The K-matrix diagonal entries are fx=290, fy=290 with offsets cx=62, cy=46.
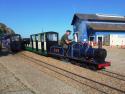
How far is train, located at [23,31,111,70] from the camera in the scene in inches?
629

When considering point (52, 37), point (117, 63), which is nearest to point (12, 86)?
point (117, 63)

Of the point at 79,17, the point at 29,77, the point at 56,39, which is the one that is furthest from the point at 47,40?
the point at 79,17

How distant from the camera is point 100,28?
2036 inches

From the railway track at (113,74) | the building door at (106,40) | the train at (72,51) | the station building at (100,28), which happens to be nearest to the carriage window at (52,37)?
the train at (72,51)

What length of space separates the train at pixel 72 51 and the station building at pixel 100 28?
22.7 metres

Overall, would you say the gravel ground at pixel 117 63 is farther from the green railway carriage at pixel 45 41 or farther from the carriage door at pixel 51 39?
the green railway carriage at pixel 45 41

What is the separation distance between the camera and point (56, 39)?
24969 mm

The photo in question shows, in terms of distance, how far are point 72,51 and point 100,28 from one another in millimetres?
33772

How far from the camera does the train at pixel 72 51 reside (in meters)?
16.0

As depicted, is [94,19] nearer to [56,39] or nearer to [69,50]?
[56,39]

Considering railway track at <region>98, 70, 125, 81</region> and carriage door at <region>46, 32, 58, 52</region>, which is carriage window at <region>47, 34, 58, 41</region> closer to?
carriage door at <region>46, 32, 58, 52</region>

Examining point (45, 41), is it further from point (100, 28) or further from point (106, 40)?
point (100, 28)

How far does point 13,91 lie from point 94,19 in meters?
46.5

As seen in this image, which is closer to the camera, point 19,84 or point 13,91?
point 13,91
